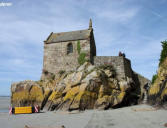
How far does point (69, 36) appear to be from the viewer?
3566cm

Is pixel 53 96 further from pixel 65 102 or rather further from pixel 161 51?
pixel 161 51

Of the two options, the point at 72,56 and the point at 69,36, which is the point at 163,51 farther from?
the point at 69,36

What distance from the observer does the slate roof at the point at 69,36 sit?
34.1m

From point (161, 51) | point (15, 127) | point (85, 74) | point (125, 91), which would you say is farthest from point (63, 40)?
point (15, 127)

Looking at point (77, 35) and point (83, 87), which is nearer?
point (83, 87)

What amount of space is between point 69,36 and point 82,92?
52.6ft

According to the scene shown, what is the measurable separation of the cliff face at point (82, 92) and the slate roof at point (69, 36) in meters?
7.15

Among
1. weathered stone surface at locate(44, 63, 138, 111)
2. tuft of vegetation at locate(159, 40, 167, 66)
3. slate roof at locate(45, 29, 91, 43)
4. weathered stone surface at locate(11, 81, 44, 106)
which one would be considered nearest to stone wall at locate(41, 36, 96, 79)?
slate roof at locate(45, 29, 91, 43)

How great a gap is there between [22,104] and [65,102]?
11.7 metres

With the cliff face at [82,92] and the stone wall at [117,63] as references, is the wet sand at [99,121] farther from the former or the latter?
the stone wall at [117,63]

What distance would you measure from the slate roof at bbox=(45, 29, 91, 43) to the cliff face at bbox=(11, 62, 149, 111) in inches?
281

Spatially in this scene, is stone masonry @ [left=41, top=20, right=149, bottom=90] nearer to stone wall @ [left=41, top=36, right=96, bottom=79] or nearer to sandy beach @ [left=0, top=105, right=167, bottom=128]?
stone wall @ [left=41, top=36, right=96, bottom=79]

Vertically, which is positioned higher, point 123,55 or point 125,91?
point 123,55

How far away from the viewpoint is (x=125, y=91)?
26609mm
